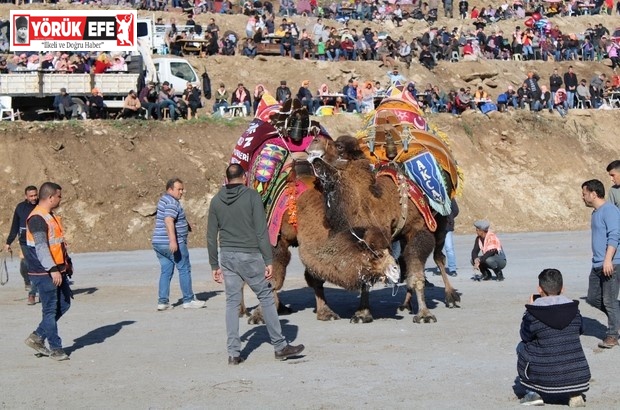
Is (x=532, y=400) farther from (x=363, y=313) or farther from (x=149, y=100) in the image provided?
(x=149, y=100)

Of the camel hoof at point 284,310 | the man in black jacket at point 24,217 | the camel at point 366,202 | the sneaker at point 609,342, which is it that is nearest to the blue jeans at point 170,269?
the camel hoof at point 284,310

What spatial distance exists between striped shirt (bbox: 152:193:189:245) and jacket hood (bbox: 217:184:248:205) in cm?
448

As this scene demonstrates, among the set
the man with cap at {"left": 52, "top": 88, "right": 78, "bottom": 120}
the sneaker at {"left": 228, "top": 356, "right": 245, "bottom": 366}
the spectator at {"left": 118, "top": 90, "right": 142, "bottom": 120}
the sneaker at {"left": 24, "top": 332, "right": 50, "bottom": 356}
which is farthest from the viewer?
the spectator at {"left": 118, "top": 90, "right": 142, "bottom": 120}

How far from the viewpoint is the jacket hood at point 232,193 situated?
11797 mm

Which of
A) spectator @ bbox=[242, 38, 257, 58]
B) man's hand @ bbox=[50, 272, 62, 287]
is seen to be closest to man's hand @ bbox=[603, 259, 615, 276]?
man's hand @ bbox=[50, 272, 62, 287]

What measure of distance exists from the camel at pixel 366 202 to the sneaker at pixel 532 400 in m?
3.74

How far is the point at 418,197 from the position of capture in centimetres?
1525

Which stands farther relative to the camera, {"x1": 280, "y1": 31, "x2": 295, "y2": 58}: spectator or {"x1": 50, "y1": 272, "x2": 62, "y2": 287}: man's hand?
{"x1": 280, "y1": 31, "x2": 295, "y2": 58}: spectator

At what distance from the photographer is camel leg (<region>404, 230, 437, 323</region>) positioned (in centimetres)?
1469

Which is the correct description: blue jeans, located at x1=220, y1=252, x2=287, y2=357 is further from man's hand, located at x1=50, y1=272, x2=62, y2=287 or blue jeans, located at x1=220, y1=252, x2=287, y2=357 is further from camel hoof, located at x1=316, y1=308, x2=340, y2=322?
camel hoof, located at x1=316, y1=308, x2=340, y2=322

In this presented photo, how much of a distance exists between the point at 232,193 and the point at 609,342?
4708mm

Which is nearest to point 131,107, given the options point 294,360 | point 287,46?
point 287,46
